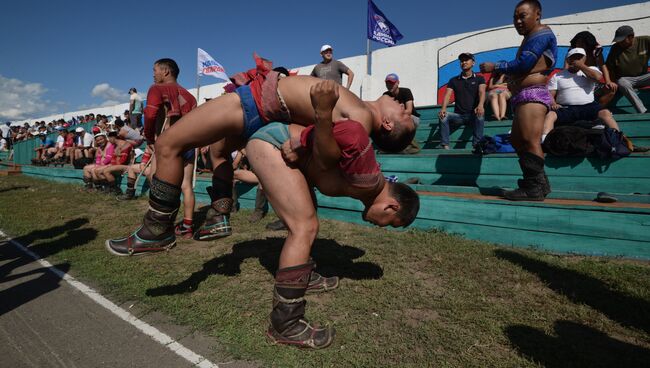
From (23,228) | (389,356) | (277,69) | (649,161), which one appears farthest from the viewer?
(23,228)

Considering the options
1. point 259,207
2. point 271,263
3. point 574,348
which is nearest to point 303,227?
point 271,263

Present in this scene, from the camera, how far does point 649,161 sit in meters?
4.34

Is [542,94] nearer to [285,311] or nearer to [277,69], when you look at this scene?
[277,69]

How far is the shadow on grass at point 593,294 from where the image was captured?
2551 millimetres

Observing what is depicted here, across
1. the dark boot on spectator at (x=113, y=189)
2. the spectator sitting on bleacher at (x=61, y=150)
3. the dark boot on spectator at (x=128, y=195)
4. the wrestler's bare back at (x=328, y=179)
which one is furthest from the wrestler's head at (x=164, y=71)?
the spectator sitting on bleacher at (x=61, y=150)

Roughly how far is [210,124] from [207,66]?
1489 centimetres

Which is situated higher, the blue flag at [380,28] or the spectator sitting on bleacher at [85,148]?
the blue flag at [380,28]

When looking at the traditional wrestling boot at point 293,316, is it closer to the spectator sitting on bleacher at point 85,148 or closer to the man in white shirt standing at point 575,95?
the man in white shirt standing at point 575,95

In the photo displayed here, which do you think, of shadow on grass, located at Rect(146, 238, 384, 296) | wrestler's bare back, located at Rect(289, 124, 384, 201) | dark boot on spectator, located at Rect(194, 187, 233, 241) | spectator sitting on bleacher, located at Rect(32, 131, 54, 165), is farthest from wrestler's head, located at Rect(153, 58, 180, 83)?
spectator sitting on bleacher, located at Rect(32, 131, 54, 165)

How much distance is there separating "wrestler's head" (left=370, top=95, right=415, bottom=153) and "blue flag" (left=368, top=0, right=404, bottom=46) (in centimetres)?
1020

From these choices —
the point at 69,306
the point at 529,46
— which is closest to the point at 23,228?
the point at 69,306

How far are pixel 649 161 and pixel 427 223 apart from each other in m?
2.87

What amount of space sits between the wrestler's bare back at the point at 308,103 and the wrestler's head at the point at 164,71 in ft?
8.69

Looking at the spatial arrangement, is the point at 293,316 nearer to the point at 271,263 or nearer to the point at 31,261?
the point at 271,263
